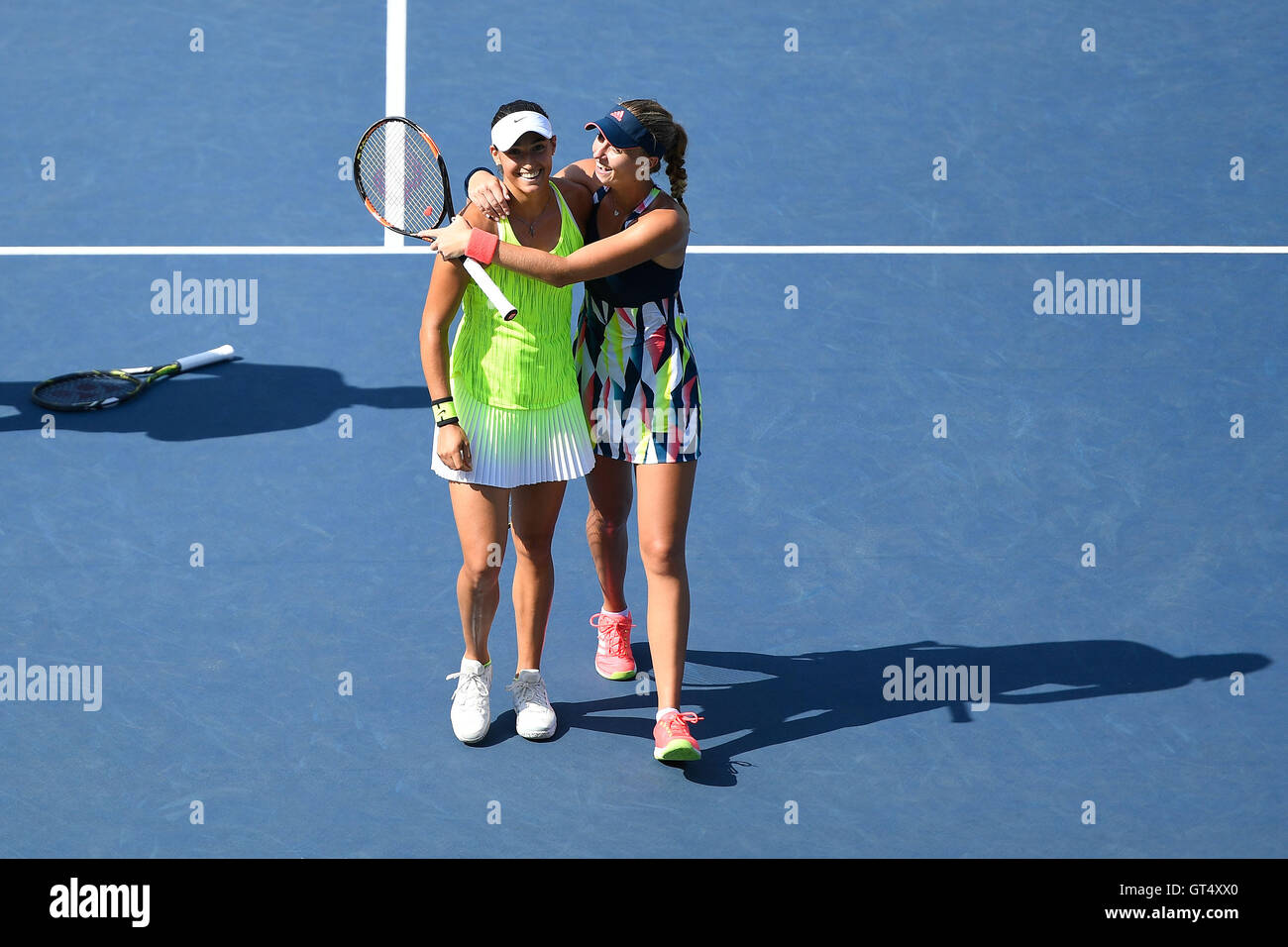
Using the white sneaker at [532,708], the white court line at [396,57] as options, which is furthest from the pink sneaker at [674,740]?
the white court line at [396,57]

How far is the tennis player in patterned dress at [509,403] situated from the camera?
525 cm

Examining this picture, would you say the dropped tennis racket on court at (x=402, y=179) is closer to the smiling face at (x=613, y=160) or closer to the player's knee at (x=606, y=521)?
the smiling face at (x=613, y=160)

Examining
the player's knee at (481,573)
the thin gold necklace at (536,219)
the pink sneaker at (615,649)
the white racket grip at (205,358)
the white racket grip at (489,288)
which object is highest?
the thin gold necklace at (536,219)

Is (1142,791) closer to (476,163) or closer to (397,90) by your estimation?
(476,163)

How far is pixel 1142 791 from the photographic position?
218 inches

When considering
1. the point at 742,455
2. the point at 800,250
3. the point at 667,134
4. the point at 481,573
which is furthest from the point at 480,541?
the point at 800,250

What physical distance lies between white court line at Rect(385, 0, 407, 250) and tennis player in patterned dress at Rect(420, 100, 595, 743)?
5667 millimetres

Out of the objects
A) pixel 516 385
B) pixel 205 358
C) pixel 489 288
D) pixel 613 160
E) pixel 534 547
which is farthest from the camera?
pixel 205 358

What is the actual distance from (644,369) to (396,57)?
6.53m

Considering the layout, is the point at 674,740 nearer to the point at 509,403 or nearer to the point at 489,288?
the point at 509,403

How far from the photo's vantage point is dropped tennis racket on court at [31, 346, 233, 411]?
25.7ft

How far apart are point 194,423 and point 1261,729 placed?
5.13m

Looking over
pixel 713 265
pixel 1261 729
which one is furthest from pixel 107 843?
pixel 713 265

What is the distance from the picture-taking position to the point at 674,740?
5492 mm
